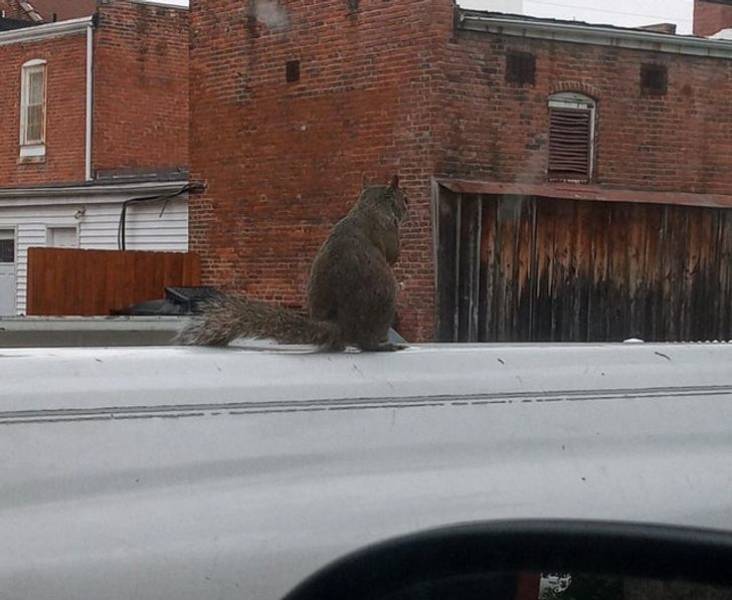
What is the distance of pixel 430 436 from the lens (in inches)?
75.7

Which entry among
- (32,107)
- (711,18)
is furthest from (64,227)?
(711,18)

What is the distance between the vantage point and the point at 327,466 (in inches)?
72.0

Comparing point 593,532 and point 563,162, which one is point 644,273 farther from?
point 593,532

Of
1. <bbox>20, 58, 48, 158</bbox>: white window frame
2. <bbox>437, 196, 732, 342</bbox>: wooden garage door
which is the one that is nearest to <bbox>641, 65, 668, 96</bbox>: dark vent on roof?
<bbox>437, 196, 732, 342</bbox>: wooden garage door

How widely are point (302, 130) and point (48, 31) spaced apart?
1106 cm

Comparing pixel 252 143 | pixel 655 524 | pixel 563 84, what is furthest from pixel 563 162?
pixel 655 524

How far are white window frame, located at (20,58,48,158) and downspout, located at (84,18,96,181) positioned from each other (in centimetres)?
A: 130

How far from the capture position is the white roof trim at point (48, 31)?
81.0ft

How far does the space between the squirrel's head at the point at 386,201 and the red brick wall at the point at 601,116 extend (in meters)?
8.96

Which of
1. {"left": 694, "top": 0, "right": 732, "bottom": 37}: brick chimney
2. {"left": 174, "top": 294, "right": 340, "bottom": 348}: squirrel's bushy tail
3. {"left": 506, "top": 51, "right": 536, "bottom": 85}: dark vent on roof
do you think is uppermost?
{"left": 694, "top": 0, "right": 732, "bottom": 37}: brick chimney

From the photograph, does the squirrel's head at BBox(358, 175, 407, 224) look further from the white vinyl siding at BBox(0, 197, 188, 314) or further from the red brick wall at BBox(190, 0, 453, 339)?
the white vinyl siding at BBox(0, 197, 188, 314)

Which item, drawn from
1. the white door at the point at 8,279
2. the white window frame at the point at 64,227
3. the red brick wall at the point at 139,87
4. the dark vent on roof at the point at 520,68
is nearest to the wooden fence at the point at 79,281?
the white window frame at the point at 64,227

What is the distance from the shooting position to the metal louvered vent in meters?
15.4

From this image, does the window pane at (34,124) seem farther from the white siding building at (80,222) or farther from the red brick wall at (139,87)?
the white siding building at (80,222)
